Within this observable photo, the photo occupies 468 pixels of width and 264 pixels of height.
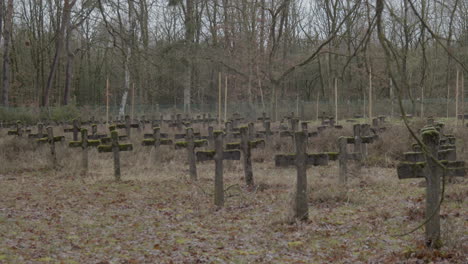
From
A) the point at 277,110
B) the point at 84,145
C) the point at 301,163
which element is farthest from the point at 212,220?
the point at 277,110

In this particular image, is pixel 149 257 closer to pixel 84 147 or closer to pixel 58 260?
pixel 58 260

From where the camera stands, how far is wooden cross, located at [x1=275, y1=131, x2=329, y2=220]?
25.4 feet

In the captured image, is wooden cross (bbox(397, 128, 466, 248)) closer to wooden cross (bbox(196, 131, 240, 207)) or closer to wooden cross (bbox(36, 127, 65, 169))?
wooden cross (bbox(196, 131, 240, 207))

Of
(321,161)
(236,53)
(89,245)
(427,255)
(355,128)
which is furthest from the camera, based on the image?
(236,53)

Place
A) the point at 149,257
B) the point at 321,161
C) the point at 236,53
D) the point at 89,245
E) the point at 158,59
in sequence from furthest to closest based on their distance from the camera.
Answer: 1. the point at 236,53
2. the point at 158,59
3. the point at 321,161
4. the point at 89,245
5. the point at 149,257

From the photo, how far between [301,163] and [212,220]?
65.9 inches

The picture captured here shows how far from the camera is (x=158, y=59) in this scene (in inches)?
453

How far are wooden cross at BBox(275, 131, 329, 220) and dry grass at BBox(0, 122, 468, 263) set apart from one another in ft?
0.61

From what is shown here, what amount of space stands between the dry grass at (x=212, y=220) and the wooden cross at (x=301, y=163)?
0.61ft

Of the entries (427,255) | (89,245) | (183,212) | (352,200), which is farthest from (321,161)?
(89,245)

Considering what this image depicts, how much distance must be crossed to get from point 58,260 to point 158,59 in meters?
6.45

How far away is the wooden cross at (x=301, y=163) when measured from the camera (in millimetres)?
7734

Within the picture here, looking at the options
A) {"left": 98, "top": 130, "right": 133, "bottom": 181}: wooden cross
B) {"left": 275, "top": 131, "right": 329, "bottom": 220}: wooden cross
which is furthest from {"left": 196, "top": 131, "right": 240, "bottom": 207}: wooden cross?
{"left": 98, "top": 130, "right": 133, "bottom": 181}: wooden cross

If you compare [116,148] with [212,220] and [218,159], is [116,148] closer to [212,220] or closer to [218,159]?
[218,159]
